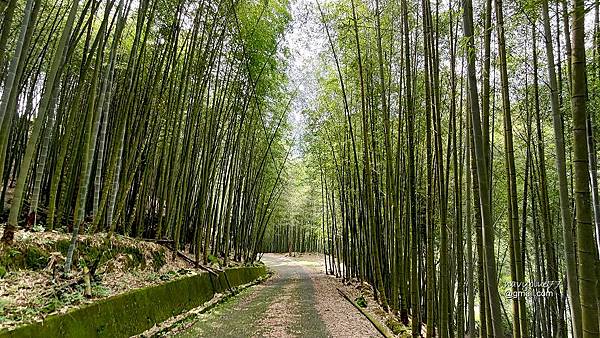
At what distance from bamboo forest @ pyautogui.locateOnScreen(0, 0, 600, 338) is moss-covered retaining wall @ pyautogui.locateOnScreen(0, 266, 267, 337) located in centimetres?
2

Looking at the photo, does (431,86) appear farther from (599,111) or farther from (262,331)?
(262,331)

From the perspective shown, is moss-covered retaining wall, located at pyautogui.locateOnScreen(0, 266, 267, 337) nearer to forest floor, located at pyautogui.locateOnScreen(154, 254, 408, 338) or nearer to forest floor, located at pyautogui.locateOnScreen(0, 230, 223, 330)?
forest floor, located at pyautogui.locateOnScreen(0, 230, 223, 330)

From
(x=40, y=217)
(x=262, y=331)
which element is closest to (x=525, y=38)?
(x=262, y=331)

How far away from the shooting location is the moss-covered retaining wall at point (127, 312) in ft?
7.81

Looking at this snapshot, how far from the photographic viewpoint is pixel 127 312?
3303 mm

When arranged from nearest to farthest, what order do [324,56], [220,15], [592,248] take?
[592,248], [220,15], [324,56]

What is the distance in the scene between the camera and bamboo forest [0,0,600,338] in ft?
8.50

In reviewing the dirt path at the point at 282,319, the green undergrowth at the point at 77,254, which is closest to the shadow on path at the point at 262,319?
the dirt path at the point at 282,319

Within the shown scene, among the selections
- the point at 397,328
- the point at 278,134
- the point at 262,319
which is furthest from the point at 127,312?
the point at 278,134

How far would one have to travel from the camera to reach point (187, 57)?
198 inches

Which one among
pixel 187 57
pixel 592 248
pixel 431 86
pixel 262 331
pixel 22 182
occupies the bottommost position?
pixel 262 331

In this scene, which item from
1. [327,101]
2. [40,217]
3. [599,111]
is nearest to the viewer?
[599,111]

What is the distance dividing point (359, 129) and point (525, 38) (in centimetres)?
353

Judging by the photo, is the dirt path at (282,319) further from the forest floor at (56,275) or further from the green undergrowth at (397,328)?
the forest floor at (56,275)
